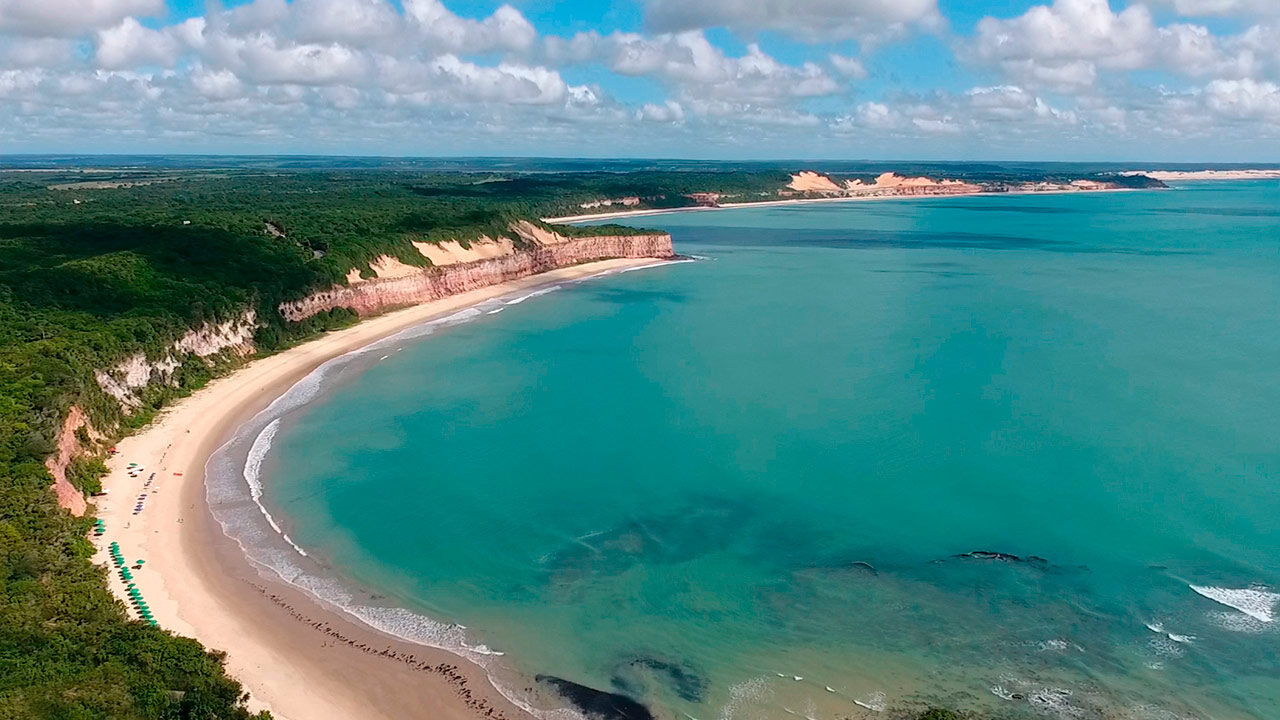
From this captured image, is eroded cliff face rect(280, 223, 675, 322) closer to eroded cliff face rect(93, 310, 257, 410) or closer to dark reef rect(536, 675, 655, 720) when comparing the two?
eroded cliff face rect(93, 310, 257, 410)

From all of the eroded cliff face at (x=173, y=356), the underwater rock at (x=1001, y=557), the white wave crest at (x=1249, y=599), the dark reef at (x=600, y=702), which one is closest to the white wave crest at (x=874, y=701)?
the dark reef at (x=600, y=702)

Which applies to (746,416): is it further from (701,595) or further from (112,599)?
(112,599)

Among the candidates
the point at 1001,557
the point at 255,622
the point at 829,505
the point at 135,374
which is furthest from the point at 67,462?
the point at 1001,557

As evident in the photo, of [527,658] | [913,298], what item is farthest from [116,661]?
[913,298]

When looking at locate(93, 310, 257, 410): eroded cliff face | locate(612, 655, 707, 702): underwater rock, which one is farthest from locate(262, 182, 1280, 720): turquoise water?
locate(93, 310, 257, 410): eroded cliff face

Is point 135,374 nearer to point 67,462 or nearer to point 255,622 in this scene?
point 67,462

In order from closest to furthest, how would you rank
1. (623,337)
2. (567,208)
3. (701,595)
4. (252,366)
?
(701,595), (252,366), (623,337), (567,208)

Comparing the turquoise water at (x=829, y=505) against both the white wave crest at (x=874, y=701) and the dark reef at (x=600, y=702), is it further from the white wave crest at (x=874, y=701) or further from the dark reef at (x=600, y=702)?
the dark reef at (x=600, y=702)
